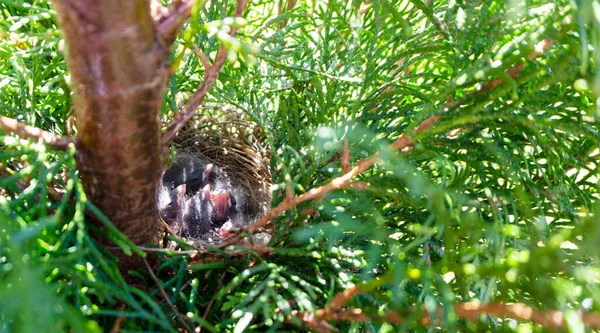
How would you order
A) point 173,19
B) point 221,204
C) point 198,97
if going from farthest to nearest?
point 221,204 < point 198,97 < point 173,19

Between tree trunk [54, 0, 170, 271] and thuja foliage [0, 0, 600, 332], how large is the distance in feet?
0.07

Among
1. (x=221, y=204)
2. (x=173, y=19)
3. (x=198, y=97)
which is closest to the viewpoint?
(x=173, y=19)

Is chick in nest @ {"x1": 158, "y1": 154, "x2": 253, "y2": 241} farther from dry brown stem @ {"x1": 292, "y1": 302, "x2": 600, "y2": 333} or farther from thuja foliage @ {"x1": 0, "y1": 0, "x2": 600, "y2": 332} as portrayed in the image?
dry brown stem @ {"x1": 292, "y1": 302, "x2": 600, "y2": 333}

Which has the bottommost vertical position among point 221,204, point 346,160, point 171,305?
point 221,204

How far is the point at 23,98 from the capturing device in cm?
48

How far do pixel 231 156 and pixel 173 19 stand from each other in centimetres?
87

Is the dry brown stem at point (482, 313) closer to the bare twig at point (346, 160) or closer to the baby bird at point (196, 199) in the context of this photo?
the bare twig at point (346, 160)

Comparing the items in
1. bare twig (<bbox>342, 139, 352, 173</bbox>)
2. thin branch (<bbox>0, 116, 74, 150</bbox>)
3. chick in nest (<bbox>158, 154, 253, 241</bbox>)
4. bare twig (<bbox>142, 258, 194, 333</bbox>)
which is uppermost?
thin branch (<bbox>0, 116, 74, 150</bbox>)

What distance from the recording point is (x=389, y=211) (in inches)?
21.3

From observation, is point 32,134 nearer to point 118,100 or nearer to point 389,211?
point 118,100

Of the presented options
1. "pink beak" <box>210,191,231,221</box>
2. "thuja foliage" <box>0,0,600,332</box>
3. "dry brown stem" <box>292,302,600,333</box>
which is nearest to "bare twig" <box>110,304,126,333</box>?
"thuja foliage" <box>0,0,600,332</box>

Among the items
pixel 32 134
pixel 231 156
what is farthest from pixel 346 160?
pixel 231 156

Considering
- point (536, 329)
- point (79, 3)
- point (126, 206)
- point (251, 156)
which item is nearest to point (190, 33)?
point (79, 3)

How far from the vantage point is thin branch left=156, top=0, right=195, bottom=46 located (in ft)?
1.07
